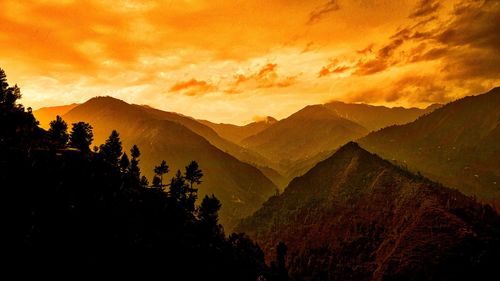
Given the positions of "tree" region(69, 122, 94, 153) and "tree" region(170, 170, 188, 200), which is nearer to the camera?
"tree" region(69, 122, 94, 153)

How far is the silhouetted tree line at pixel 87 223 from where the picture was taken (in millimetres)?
69125

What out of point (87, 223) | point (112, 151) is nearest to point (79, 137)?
point (112, 151)

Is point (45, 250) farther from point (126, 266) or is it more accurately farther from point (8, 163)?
point (8, 163)

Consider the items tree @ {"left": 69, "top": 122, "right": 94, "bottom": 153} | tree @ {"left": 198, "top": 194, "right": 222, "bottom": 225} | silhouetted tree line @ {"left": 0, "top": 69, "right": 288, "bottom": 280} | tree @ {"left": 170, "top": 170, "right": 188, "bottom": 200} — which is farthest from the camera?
tree @ {"left": 170, "top": 170, "right": 188, "bottom": 200}

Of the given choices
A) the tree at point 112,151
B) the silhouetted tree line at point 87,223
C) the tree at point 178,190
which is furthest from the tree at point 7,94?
the tree at point 178,190

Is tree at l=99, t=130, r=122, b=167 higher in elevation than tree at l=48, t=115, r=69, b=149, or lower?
lower

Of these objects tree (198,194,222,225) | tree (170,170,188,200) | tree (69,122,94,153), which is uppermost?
tree (69,122,94,153)

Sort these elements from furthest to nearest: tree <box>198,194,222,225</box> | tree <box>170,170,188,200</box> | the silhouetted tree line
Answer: tree <box>170,170,188,200</box> → tree <box>198,194,222,225</box> → the silhouetted tree line

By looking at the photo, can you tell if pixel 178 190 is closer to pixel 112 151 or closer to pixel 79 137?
pixel 112 151

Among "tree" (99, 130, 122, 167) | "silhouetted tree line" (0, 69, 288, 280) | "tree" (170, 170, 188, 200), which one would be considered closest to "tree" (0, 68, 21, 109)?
"silhouetted tree line" (0, 69, 288, 280)

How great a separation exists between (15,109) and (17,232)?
3206 inches

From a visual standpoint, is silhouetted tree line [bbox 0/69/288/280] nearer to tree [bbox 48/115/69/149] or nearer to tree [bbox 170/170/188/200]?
tree [bbox 48/115/69/149]

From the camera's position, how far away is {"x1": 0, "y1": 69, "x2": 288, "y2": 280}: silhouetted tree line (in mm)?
69125

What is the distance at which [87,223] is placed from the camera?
260 ft
